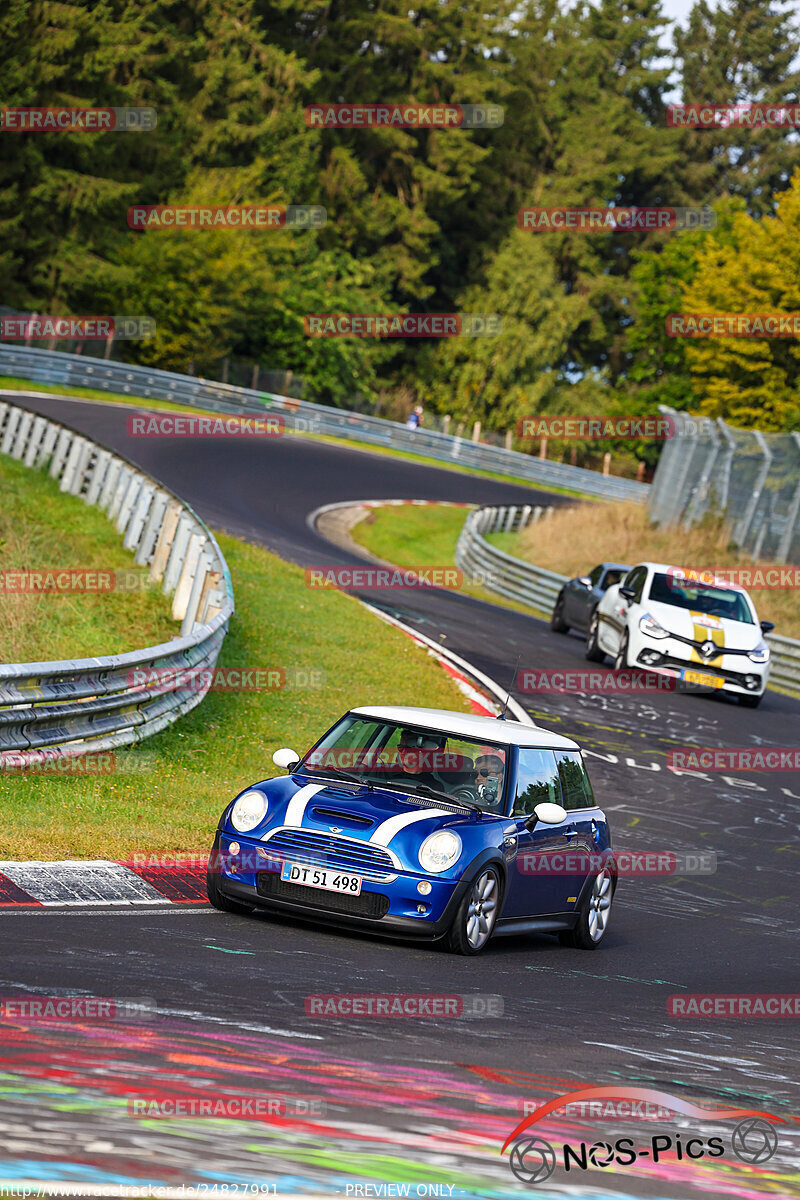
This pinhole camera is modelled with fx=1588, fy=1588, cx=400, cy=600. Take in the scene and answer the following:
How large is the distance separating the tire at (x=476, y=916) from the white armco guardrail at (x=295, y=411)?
3824 cm

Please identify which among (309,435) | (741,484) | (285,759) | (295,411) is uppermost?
(741,484)

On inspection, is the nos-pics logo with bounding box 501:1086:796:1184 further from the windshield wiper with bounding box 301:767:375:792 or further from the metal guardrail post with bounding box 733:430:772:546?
the metal guardrail post with bounding box 733:430:772:546

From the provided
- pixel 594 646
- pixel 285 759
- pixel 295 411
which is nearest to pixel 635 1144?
pixel 285 759

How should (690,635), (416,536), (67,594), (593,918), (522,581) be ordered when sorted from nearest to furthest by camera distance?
(593,918) < (67,594) < (690,635) < (522,581) < (416,536)

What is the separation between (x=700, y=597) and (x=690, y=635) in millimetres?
917

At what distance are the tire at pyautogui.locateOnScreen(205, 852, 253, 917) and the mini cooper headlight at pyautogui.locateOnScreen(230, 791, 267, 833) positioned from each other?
30 cm

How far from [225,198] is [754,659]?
48790 mm

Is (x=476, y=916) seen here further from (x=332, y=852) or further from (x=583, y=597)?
(x=583, y=597)

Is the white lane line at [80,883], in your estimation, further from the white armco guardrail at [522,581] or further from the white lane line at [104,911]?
the white armco guardrail at [522,581]

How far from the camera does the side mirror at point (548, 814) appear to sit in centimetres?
917

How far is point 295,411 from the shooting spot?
2156 inches

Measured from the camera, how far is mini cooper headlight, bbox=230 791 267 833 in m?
8.84

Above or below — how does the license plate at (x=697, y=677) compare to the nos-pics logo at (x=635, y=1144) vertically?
below

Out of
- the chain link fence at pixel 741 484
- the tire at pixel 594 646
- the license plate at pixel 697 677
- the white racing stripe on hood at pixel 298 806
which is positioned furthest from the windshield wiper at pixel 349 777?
the chain link fence at pixel 741 484
